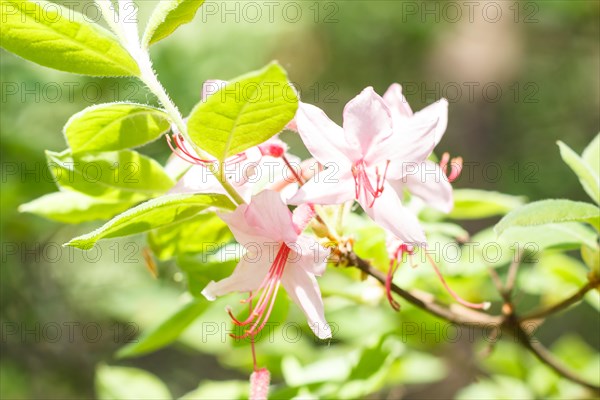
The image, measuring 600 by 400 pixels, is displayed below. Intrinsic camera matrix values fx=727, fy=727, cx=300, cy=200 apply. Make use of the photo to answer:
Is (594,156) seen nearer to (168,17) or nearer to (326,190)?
(326,190)

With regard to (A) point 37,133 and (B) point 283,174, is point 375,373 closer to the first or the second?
(B) point 283,174

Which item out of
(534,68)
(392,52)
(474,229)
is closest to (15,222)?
(474,229)

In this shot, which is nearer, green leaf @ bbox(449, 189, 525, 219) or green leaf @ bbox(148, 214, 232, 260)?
green leaf @ bbox(148, 214, 232, 260)

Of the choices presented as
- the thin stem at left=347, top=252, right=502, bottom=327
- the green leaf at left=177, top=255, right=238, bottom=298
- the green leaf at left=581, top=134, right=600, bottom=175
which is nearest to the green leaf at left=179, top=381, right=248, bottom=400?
the green leaf at left=177, top=255, right=238, bottom=298

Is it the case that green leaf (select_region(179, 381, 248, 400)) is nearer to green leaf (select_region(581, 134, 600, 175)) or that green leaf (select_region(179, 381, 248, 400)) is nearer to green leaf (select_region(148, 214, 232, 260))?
green leaf (select_region(148, 214, 232, 260))

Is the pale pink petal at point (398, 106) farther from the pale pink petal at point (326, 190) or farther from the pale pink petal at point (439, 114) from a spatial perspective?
the pale pink petal at point (326, 190)

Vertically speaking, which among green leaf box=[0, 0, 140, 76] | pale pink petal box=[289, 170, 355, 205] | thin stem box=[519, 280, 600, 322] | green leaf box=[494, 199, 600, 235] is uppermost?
green leaf box=[0, 0, 140, 76]
